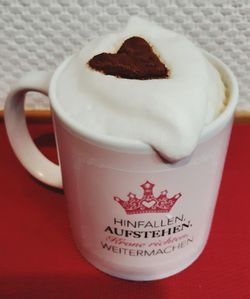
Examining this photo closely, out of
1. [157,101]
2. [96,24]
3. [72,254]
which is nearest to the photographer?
[157,101]

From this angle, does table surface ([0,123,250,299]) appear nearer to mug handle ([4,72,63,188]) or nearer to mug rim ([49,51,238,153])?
mug handle ([4,72,63,188])

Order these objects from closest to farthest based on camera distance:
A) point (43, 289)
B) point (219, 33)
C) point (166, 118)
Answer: point (166, 118), point (43, 289), point (219, 33)

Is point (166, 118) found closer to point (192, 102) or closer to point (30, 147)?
point (192, 102)

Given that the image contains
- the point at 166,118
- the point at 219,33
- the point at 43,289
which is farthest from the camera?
the point at 219,33

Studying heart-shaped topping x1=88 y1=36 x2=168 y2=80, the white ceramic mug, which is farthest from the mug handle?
heart-shaped topping x1=88 y1=36 x2=168 y2=80

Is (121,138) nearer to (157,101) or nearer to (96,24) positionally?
(157,101)

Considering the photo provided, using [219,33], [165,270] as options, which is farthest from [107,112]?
[219,33]

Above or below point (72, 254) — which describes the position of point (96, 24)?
above

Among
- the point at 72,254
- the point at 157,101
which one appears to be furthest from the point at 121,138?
the point at 72,254
